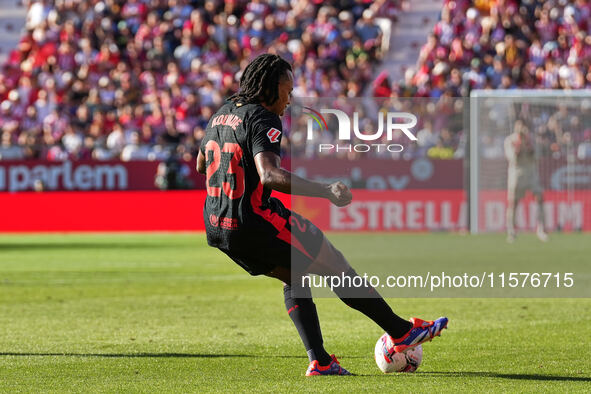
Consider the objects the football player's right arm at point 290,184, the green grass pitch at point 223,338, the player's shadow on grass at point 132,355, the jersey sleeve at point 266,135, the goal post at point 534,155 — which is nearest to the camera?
the football player's right arm at point 290,184

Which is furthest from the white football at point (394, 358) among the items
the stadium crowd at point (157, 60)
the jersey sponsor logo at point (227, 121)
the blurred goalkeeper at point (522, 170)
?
the stadium crowd at point (157, 60)

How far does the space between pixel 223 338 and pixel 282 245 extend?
2.68m

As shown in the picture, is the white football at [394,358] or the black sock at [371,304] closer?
the black sock at [371,304]

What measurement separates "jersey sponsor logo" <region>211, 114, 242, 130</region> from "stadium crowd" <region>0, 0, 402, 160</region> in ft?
60.2

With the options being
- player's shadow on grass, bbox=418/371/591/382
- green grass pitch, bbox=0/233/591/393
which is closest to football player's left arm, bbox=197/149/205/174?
green grass pitch, bbox=0/233/591/393

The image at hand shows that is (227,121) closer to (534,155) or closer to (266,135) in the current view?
(266,135)

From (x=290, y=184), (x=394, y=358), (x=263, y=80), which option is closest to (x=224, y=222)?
(x=290, y=184)

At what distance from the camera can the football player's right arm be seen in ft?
19.7

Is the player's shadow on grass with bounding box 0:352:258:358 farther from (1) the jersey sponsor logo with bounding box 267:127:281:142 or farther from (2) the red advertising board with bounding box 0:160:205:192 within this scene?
(2) the red advertising board with bounding box 0:160:205:192

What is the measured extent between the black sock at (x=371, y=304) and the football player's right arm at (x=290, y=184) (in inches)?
30.3

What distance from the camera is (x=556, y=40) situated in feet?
85.5

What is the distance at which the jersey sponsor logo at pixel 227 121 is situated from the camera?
258 inches

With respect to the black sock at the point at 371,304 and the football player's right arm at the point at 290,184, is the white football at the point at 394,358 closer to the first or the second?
the black sock at the point at 371,304

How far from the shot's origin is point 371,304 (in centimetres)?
680
